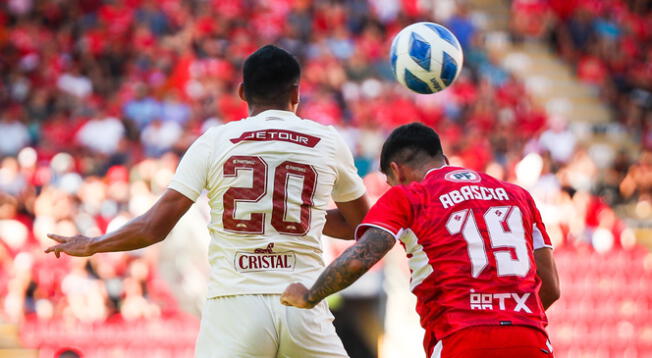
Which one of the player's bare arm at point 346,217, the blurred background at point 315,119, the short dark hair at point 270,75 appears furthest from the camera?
the blurred background at point 315,119

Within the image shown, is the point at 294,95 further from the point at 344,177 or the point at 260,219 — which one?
the point at 260,219

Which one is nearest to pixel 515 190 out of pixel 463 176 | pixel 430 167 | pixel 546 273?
pixel 463 176

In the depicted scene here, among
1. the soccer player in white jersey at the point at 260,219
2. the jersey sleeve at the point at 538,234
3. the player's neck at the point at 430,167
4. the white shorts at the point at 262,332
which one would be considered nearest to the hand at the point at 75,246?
the soccer player in white jersey at the point at 260,219

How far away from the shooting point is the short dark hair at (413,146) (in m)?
4.60

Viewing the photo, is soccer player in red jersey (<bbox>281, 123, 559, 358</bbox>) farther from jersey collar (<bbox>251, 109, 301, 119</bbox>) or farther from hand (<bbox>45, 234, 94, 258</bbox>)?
hand (<bbox>45, 234, 94, 258</bbox>)

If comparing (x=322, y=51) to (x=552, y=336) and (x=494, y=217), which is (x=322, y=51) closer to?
(x=552, y=336)

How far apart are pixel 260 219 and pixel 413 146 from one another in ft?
2.75

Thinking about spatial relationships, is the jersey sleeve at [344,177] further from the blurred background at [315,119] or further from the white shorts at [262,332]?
the blurred background at [315,119]

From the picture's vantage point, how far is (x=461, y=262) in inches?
165

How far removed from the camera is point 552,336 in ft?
39.9

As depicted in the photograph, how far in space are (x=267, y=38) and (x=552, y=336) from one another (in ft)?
26.6

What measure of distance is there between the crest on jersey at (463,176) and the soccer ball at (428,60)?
64.2 inches

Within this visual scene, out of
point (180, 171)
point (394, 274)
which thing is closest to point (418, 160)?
point (180, 171)

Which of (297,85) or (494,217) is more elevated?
(297,85)
